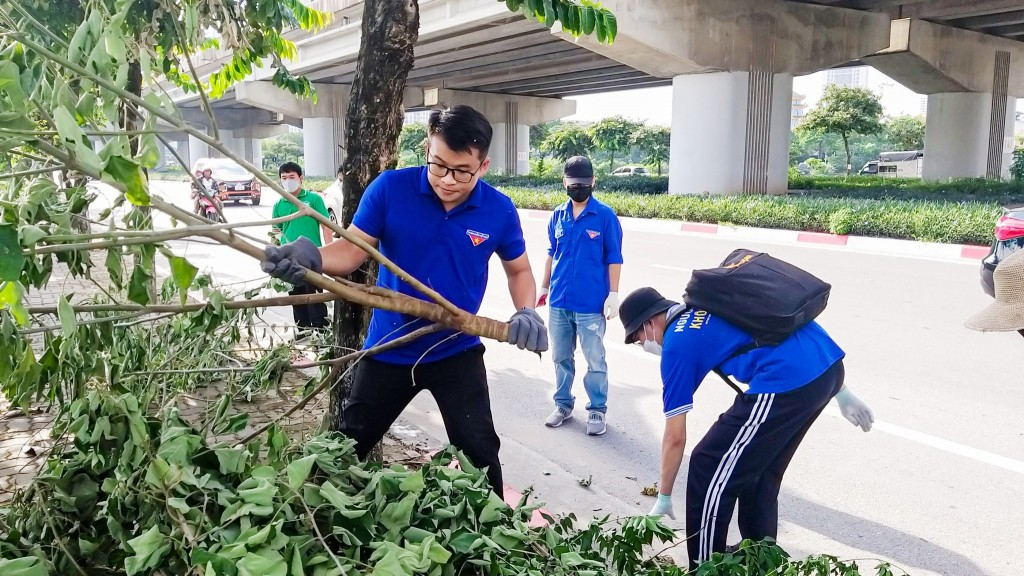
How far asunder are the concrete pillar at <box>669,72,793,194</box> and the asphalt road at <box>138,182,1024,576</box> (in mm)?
11387

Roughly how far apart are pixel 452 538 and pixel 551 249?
12.1ft

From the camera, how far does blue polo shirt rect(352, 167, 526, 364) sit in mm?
2768

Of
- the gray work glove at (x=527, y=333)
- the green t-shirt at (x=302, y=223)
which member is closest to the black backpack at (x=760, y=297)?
the gray work glove at (x=527, y=333)

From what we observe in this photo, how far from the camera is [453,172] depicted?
2.69 m

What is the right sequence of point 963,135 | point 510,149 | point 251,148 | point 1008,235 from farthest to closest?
point 251,148, point 510,149, point 963,135, point 1008,235

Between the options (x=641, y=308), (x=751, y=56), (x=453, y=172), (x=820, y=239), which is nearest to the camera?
(x=453, y=172)

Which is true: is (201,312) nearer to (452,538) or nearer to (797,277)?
(452,538)

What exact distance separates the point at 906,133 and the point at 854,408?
216ft

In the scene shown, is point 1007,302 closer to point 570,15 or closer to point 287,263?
point 287,263

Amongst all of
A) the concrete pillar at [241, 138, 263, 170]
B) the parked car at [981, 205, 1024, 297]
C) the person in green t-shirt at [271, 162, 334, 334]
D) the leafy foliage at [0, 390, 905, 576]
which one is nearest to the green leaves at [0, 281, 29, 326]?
the leafy foliage at [0, 390, 905, 576]

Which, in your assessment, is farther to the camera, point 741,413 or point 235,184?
point 235,184

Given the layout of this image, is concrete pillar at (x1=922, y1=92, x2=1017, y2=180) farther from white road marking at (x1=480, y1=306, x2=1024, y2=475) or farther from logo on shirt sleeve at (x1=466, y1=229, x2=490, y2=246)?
logo on shirt sleeve at (x1=466, y1=229, x2=490, y2=246)

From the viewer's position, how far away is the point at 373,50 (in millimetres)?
3316

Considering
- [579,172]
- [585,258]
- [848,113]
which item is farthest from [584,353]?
[848,113]
